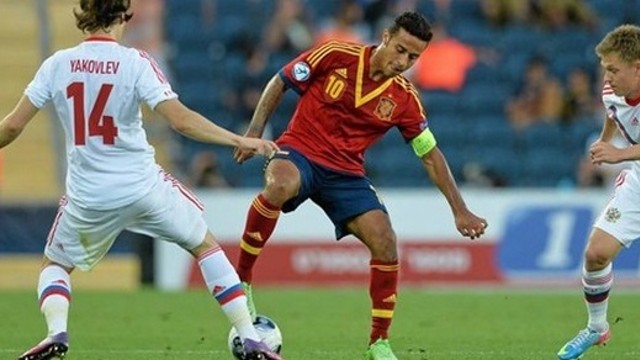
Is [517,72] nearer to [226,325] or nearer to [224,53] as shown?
[224,53]

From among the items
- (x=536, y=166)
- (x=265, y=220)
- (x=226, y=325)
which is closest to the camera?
(x=265, y=220)

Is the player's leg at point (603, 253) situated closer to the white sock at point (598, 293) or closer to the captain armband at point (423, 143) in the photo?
the white sock at point (598, 293)

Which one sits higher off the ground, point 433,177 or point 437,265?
point 433,177

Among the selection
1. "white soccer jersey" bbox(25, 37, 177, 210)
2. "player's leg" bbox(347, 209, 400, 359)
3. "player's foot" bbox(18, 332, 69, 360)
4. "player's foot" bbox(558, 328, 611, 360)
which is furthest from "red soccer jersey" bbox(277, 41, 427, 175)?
"player's foot" bbox(18, 332, 69, 360)

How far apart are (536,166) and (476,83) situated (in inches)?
62.9

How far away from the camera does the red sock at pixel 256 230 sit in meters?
9.94

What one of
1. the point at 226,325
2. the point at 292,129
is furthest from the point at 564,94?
the point at 292,129

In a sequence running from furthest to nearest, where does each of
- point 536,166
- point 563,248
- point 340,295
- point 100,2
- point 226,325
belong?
point 536,166 < point 563,248 < point 340,295 < point 226,325 < point 100,2

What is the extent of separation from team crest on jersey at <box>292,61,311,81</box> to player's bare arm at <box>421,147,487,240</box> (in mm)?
912

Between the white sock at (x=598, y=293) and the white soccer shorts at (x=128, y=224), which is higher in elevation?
the white soccer shorts at (x=128, y=224)

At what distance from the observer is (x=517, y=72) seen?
70.0 feet

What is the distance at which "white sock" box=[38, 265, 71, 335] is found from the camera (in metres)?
8.61

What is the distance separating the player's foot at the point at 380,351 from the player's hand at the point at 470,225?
839 millimetres

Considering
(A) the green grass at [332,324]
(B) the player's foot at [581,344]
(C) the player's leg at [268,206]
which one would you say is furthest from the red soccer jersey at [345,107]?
(B) the player's foot at [581,344]
